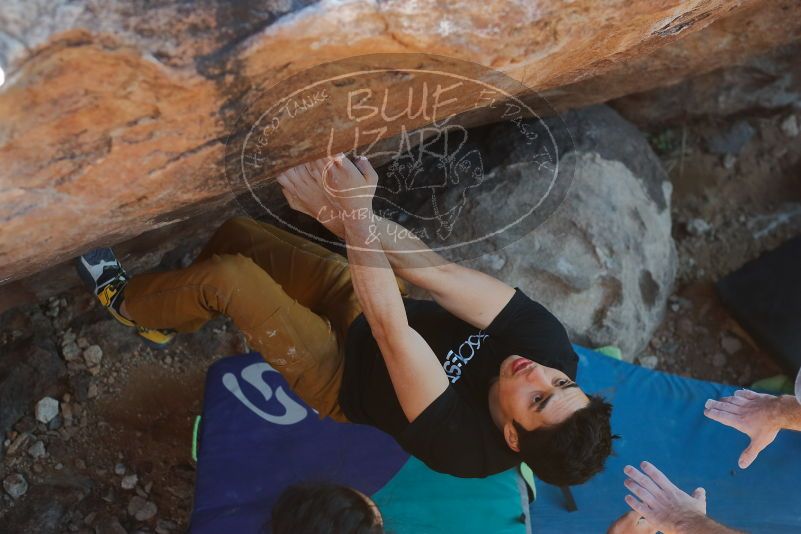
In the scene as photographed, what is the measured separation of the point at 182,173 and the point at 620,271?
6.59ft

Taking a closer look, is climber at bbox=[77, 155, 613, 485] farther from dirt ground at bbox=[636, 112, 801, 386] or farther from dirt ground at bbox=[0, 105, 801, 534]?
dirt ground at bbox=[636, 112, 801, 386]

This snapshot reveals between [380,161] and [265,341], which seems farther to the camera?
[265,341]

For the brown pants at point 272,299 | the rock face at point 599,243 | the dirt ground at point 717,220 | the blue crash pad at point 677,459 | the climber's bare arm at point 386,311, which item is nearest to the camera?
the climber's bare arm at point 386,311

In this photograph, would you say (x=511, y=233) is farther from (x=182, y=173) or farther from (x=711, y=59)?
(x=182, y=173)

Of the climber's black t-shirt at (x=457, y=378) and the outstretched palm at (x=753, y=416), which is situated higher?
the climber's black t-shirt at (x=457, y=378)

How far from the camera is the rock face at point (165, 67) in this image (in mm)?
1195

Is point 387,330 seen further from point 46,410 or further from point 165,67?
point 46,410

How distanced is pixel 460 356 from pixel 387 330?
34 centimetres

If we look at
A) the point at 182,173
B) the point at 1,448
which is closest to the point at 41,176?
the point at 182,173

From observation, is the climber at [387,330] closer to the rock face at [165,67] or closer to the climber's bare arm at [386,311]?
the climber's bare arm at [386,311]

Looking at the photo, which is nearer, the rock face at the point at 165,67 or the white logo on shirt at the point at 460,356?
the rock face at the point at 165,67

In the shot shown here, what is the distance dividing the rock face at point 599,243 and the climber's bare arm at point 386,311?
948 mm

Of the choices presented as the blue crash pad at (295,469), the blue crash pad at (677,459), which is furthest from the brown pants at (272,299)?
the blue crash pad at (677,459)

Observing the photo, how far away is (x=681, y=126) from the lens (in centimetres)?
381
